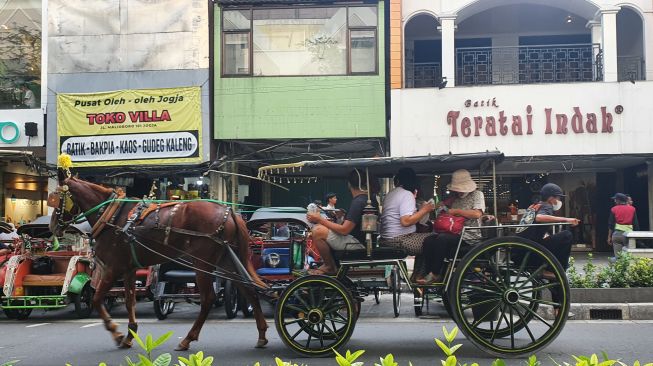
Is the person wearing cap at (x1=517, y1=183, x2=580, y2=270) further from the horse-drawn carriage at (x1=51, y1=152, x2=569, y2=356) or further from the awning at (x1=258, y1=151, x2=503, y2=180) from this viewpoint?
the awning at (x1=258, y1=151, x2=503, y2=180)

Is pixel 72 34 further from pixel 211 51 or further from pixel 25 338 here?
pixel 25 338

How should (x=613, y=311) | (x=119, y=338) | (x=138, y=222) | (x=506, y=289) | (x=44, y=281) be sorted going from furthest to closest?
(x=44, y=281)
(x=613, y=311)
(x=138, y=222)
(x=119, y=338)
(x=506, y=289)

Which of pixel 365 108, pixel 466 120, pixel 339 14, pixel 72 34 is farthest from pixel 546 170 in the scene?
pixel 72 34

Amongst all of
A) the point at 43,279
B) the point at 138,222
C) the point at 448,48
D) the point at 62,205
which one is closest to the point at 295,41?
the point at 448,48

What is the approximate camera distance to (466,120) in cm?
1636

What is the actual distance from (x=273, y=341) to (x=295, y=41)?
11.4 metres

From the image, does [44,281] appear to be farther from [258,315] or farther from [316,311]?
[316,311]

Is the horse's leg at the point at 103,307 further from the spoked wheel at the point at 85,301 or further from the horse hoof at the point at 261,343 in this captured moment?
the spoked wheel at the point at 85,301

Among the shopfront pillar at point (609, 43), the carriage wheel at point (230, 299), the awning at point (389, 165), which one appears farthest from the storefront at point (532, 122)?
the awning at point (389, 165)

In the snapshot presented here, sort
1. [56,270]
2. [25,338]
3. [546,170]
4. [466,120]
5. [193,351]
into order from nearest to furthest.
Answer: [193,351], [25,338], [56,270], [466,120], [546,170]

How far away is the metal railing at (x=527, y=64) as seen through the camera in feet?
55.4

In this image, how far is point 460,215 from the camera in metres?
6.32

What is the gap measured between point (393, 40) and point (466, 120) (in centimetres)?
306

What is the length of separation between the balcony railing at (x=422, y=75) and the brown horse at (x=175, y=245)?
38.8ft
